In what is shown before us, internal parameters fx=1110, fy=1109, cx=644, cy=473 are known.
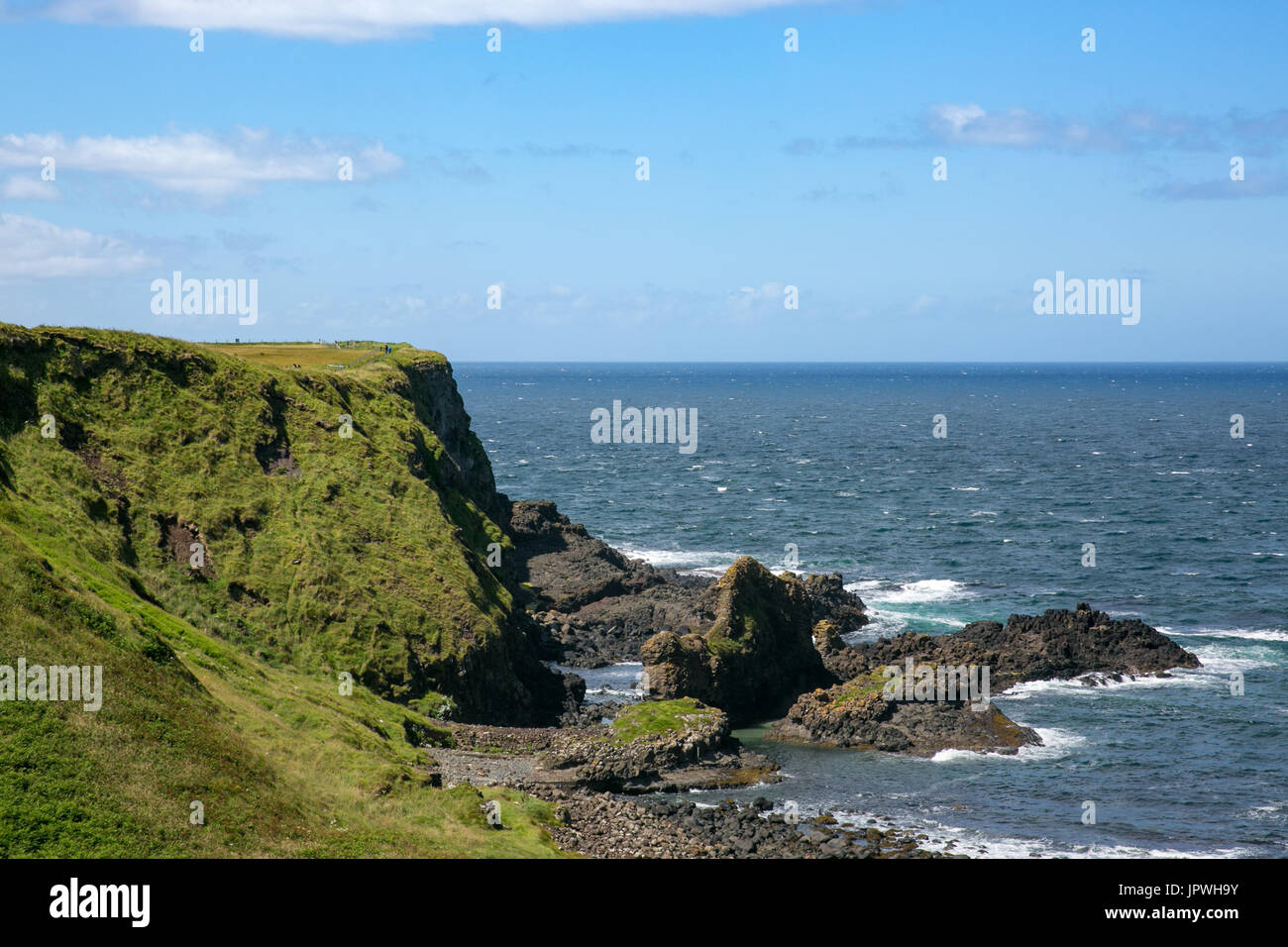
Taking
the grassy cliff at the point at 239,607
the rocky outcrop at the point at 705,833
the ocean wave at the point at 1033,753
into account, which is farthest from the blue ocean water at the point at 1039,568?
the grassy cliff at the point at 239,607

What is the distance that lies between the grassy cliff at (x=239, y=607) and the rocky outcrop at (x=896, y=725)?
45.1 feet

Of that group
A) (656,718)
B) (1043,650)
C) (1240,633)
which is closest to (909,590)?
(1043,650)

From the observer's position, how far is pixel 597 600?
80.7 m

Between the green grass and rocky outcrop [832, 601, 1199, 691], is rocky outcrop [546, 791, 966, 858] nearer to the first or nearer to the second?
the green grass

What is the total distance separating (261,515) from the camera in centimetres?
6066

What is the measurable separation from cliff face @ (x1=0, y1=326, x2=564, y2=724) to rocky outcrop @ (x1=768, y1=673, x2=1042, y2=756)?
1326 centimetres

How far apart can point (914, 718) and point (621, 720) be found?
14834 millimetres

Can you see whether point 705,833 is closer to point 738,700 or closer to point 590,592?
point 738,700

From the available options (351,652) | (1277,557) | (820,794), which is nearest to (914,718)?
(820,794)

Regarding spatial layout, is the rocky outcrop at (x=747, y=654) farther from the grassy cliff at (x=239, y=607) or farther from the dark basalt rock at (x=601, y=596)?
the grassy cliff at (x=239, y=607)

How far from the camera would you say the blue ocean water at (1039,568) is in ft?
150

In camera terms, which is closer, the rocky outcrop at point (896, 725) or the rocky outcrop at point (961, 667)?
the rocky outcrop at point (896, 725)
